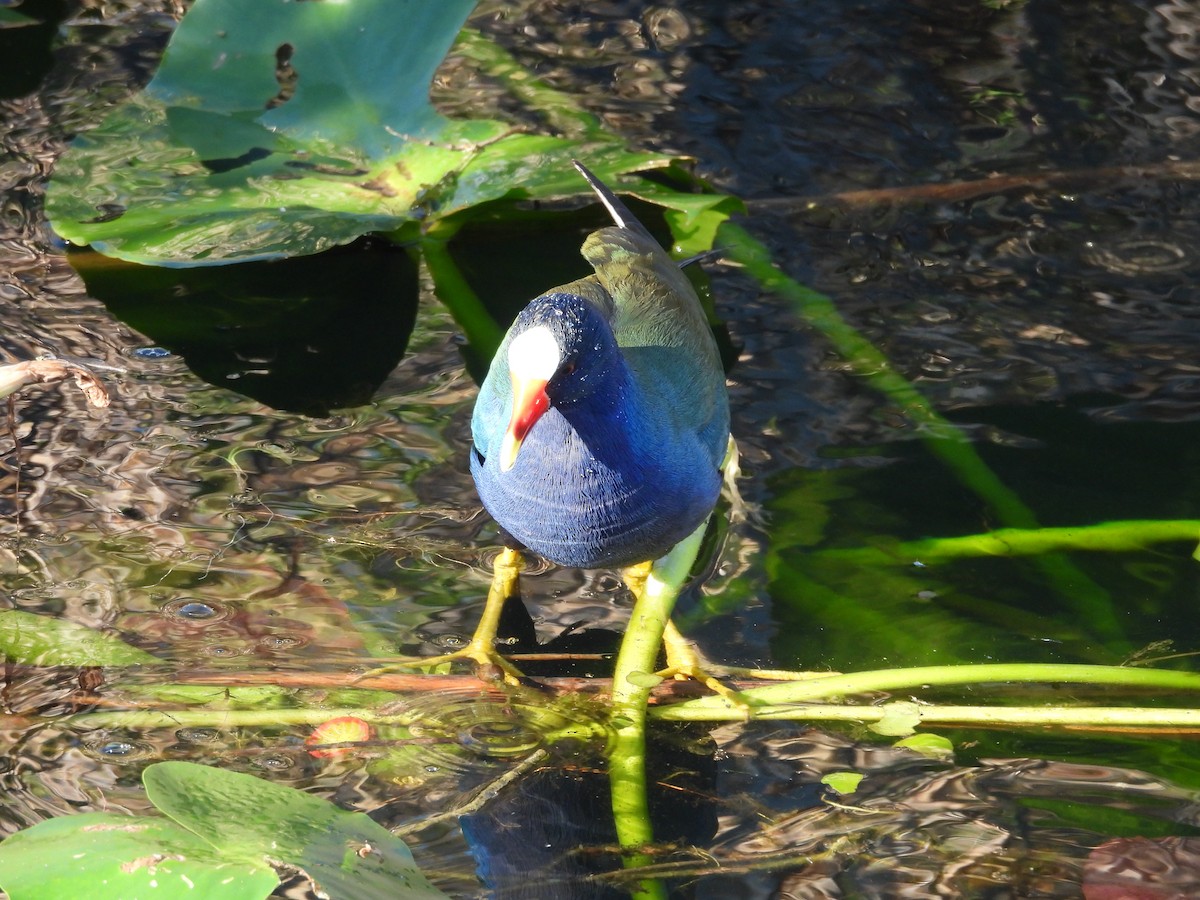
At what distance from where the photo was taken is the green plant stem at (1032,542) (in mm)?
2150

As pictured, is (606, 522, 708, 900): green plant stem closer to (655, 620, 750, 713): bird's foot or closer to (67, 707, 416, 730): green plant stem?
(655, 620, 750, 713): bird's foot

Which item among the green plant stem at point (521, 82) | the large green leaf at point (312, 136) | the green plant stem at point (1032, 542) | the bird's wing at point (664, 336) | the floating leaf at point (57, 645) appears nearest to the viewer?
the floating leaf at point (57, 645)

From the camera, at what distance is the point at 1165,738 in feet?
5.98

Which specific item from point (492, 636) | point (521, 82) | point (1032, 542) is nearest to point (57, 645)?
point (492, 636)

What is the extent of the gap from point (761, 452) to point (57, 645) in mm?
1249

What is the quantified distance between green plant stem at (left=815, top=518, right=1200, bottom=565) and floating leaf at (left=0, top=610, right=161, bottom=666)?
1.12 m

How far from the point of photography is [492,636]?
6.43ft

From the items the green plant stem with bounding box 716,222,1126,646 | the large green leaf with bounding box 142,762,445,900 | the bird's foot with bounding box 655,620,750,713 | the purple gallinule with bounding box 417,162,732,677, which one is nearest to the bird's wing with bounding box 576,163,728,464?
the purple gallinule with bounding box 417,162,732,677

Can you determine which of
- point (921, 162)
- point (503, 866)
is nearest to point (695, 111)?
point (921, 162)

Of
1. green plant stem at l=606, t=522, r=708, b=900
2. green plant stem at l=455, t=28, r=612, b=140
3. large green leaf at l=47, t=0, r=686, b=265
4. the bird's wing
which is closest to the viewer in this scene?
green plant stem at l=606, t=522, r=708, b=900

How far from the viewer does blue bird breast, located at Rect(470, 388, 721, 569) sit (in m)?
1.86

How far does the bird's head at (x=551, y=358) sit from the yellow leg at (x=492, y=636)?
1.21 ft

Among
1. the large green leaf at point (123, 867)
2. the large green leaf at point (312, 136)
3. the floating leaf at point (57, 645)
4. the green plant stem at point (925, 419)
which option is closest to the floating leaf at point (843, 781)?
the green plant stem at point (925, 419)

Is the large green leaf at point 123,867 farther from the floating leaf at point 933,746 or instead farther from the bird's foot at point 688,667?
the floating leaf at point 933,746
